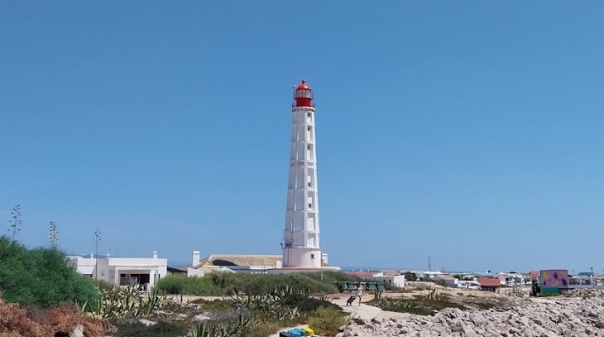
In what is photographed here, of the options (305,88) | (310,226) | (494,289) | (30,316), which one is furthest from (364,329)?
(494,289)

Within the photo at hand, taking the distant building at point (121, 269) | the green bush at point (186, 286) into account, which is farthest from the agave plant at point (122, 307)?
the distant building at point (121, 269)

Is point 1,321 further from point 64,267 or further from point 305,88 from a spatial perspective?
point 305,88

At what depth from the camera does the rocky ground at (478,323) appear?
20.2 meters

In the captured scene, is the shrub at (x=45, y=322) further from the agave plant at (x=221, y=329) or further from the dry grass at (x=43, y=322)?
the agave plant at (x=221, y=329)

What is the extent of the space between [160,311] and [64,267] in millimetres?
3701

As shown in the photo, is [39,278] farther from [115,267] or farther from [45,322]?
[115,267]

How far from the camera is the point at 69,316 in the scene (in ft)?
53.8

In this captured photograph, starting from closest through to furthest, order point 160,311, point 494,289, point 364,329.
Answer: point 364,329 < point 160,311 < point 494,289

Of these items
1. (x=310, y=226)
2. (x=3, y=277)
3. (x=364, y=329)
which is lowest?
(x=364, y=329)

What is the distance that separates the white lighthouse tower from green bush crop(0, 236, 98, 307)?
83.1ft

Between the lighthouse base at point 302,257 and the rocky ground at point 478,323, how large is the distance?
17.7 metres

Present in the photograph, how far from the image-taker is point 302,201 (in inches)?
1848

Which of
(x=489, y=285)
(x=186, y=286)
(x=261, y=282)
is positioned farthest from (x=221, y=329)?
(x=489, y=285)

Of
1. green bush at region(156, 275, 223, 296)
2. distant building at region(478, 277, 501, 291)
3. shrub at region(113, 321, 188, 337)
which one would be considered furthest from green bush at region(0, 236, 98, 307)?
distant building at region(478, 277, 501, 291)
